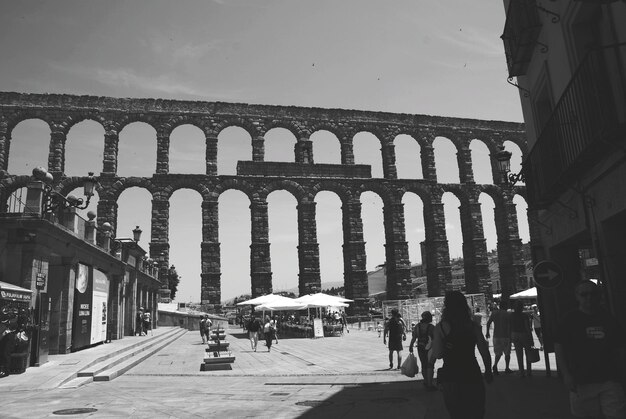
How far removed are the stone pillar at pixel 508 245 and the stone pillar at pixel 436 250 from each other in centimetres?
587

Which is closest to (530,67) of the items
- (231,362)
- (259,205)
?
(231,362)

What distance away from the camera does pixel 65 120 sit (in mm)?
36812

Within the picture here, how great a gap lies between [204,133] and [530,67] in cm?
3225

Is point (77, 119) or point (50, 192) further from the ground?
point (77, 119)

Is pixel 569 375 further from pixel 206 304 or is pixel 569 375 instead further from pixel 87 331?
pixel 206 304

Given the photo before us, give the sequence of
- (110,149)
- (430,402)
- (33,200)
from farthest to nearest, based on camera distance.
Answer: (110,149) < (33,200) < (430,402)

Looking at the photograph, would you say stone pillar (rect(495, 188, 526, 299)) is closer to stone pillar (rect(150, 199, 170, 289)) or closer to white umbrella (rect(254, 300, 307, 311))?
white umbrella (rect(254, 300, 307, 311))

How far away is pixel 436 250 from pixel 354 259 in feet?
25.1

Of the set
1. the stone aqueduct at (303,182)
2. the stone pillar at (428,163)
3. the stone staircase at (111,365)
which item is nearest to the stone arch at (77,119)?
the stone aqueduct at (303,182)

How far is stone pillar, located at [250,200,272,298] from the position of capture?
37.1 metres

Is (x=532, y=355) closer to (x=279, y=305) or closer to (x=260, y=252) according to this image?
(x=279, y=305)

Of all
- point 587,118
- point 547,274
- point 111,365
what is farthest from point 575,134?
point 111,365

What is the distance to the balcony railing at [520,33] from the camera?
905 centimetres

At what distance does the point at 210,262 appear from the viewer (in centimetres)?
3659
